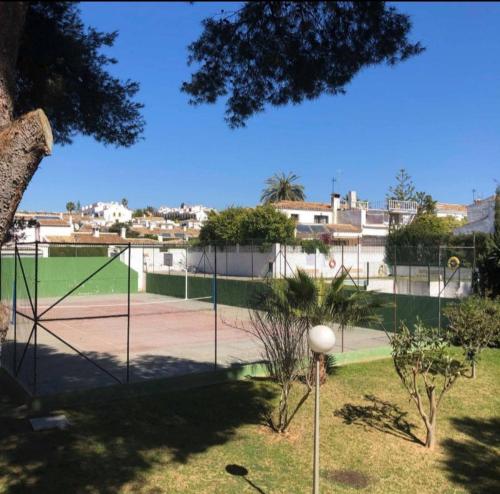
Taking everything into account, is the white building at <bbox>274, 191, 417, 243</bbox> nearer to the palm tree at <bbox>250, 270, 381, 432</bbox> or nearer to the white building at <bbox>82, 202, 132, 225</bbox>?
the palm tree at <bbox>250, 270, 381, 432</bbox>

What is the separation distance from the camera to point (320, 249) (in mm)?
36781

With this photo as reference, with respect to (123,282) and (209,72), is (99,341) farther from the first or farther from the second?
(123,282)

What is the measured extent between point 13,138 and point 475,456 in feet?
22.2

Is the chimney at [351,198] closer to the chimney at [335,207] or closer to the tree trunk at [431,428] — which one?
the chimney at [335,207]

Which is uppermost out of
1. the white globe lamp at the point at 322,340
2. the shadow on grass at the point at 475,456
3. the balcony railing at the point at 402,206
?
the balcony railing at the point at 402,206

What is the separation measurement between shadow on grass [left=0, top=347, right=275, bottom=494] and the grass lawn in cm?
1

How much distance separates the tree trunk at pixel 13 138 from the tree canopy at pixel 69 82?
2.12m

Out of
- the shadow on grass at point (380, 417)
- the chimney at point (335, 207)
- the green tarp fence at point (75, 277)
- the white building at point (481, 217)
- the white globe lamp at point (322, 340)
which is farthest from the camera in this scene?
the chimney at point (335, 207)

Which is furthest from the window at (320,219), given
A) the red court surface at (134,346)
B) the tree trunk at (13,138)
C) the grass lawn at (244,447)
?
the tree trunk at (13,138)

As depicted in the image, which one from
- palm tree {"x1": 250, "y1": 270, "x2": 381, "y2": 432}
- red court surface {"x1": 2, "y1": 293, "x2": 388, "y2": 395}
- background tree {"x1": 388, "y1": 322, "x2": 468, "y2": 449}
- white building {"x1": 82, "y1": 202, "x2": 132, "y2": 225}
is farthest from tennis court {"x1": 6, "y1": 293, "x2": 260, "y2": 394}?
white building {"x1": 82, "y1": 202, "x2": 132, "y2": 225}

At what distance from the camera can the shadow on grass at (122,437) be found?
5.73 m

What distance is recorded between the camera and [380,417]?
8195mm

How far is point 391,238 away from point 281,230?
999 centimetres

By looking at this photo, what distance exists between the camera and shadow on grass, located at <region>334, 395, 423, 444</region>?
7684 mm
